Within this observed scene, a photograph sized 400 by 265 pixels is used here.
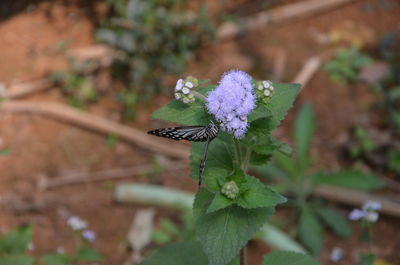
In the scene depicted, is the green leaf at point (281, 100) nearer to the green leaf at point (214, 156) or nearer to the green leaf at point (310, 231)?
the green leaf at point (214, 156)

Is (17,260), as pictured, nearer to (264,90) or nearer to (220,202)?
(220,202)

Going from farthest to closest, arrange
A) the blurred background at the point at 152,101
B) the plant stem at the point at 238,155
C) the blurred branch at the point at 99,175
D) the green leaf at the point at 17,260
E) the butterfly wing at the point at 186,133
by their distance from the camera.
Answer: the blurred branch at the point at 99,175, the blurred background at the point at 152,101, the green leaf at the point at 17,260, the plant stem at the point at 238,155, the butterfly wing at the point at 186,133

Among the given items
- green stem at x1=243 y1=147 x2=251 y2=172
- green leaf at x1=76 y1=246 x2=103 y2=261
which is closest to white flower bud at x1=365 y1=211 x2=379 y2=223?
green stem at x1=243 y1=147 x2=251 y2=172

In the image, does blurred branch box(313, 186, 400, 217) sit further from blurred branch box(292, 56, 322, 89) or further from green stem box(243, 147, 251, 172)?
green stem box(243, 147, 251, 172)

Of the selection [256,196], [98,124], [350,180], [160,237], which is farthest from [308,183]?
[256,196]

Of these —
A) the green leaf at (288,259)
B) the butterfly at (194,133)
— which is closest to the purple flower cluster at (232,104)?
the butterfly at (194,133)

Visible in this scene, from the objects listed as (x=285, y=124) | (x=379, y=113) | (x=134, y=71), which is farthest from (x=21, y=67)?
(x=379, y=113)

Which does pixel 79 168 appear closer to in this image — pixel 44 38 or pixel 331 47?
pixel 44 38
